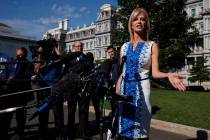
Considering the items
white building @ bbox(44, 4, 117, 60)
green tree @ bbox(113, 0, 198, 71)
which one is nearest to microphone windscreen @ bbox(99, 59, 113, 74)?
green tree @ bbox(113, 0, 198, 71)

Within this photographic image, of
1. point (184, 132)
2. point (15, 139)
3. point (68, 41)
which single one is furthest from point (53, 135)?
point (68, 41)

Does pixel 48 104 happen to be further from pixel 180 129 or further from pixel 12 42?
pixel 12 42

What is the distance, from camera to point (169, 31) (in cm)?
4138

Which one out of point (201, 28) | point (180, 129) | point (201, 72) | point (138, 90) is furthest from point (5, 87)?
point (201, 28)

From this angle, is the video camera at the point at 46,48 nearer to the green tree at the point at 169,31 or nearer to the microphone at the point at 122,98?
the microphone at the point at 122,98

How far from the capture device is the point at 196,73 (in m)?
58.8

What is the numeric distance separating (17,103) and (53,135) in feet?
3.74

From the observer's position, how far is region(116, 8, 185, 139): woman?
3.44 m

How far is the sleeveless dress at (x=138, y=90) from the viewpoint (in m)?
3.44

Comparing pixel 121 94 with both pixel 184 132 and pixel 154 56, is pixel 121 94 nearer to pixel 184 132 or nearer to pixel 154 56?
pixel 154 56

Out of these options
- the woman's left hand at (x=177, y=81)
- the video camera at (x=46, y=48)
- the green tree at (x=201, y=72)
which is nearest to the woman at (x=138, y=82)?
the woman's left hand at (x=177, y=81)

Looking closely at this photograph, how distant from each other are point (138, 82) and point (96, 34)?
10752 cm

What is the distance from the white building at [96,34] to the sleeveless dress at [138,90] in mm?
94550

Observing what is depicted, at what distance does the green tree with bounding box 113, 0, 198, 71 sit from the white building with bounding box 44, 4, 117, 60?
181 feet
